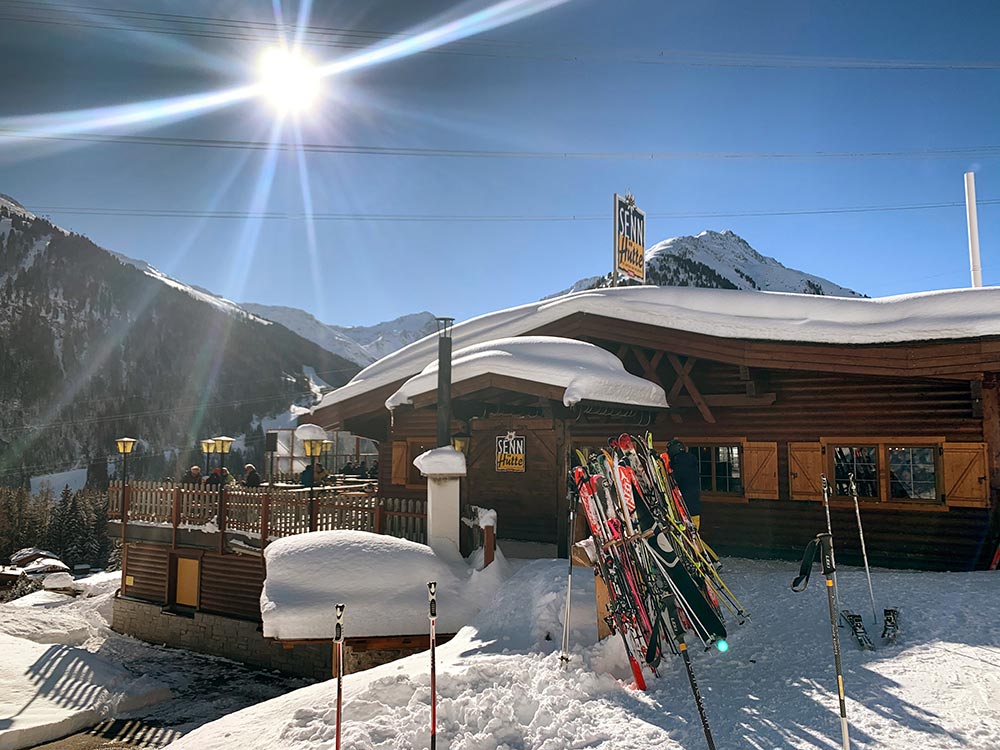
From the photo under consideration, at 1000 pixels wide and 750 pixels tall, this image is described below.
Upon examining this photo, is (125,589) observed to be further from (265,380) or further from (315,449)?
(265,380)

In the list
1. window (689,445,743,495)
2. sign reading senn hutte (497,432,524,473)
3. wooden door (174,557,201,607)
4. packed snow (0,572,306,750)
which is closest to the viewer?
packed snow (0,572,306,750)

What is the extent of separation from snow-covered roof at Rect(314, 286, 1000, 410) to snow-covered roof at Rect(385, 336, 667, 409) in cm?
122

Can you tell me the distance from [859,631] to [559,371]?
219 inches

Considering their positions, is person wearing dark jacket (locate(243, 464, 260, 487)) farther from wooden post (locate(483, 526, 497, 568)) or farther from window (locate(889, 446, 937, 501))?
window (locate(889, 446, 937, 501))

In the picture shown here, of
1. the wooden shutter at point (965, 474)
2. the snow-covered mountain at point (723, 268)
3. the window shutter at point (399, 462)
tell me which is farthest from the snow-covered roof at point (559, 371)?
the snow-covered mountain at point (723, 268)

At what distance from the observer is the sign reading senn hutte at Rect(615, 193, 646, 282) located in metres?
18.2

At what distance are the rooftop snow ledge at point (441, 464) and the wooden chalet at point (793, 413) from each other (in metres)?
1.23

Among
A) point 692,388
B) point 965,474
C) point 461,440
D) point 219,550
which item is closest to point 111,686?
point 219,550

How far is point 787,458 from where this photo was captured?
11.6 meters

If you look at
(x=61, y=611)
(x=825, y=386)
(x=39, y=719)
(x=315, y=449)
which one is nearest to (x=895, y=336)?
(x=825, y=386)

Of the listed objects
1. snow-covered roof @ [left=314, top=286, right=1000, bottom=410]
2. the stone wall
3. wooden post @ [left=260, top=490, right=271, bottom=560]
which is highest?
snow-covered roof @ [left=314, top=286, right=1000, bottom=410]

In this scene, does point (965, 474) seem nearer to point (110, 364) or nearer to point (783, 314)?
point (783, 314)

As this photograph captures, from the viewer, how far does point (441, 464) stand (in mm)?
11141

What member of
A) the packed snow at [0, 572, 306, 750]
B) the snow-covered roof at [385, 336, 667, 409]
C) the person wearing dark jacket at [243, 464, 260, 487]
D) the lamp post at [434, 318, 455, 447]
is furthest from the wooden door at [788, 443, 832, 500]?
the person wearing dark jacket at [243, 464, 260, 487]
